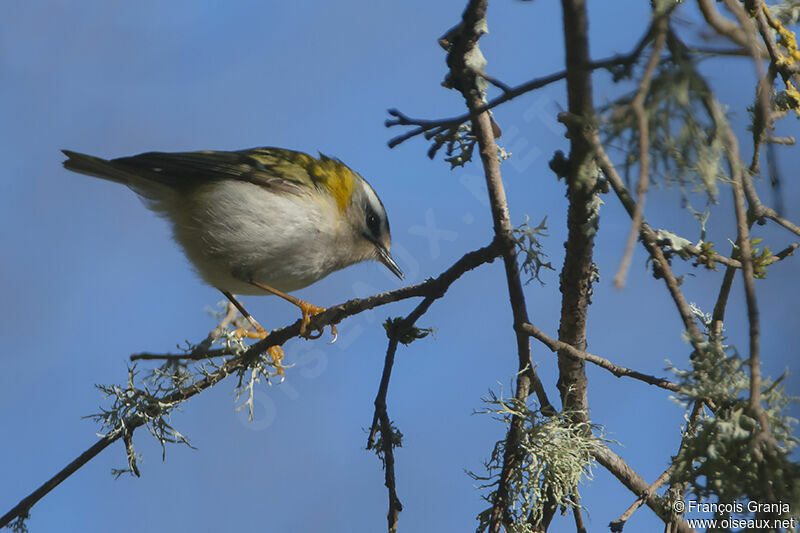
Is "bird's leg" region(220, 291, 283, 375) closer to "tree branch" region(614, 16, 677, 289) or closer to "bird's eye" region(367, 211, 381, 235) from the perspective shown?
"bird's eye" region(367, 211, 381, 235)

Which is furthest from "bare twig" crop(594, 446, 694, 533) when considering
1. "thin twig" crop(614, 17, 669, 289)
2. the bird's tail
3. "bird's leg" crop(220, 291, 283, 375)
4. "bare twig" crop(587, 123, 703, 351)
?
the bird's tail

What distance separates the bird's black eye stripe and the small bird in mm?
28

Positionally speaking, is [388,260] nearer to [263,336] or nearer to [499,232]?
[263,336]

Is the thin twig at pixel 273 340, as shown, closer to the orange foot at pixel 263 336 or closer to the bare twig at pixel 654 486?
the orange foot at pixel 263 336

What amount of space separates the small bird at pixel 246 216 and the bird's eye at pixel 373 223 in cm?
3

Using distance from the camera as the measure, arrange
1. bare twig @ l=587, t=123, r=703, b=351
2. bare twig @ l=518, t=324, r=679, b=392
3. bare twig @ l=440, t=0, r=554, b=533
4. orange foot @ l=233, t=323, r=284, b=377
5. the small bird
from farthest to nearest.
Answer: the small bird → orange foot @ l=233, t=323, r=284, b=377 → bare twig @ l=440, t=0, r=554, b=533 → bare twig @ l=518, t=324, r=679, b=392 → bare twig @ l=587, t=123, r=703, b=351

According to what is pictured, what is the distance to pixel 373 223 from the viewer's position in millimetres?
3217

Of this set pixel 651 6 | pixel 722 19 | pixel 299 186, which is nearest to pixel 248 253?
pixel 299 186

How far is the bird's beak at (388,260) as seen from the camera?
10.7 ft

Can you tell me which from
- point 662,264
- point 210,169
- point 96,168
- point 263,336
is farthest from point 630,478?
point 96,168

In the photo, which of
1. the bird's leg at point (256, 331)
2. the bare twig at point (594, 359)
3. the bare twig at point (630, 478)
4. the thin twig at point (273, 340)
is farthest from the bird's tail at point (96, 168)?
the bare twig at point (630, 478)

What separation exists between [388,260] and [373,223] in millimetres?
190

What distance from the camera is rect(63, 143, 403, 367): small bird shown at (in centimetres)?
280

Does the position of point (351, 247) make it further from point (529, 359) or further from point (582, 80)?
point (582, 80)
